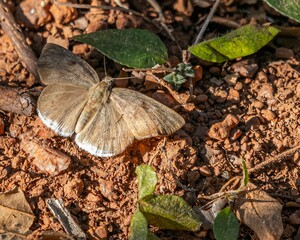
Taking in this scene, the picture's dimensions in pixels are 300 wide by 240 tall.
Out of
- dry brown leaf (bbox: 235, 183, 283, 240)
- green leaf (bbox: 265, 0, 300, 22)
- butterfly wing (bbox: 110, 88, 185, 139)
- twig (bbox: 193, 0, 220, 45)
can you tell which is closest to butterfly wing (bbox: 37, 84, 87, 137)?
butterfly wing (bbox: 110, 88, 185, 139)

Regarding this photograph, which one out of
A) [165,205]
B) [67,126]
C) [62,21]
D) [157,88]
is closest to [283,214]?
[165,205]

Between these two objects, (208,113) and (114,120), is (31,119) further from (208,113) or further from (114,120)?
(208,113)

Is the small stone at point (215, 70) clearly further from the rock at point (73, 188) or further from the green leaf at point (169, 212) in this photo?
the rock at point (73, 188)

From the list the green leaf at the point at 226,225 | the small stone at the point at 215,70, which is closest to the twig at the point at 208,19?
the small stone at the point at 215,70

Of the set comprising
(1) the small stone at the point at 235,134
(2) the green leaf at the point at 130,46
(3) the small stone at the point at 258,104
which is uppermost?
(2) the green leaf at the point at 130,46

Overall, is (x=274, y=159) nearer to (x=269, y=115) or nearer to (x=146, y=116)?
(x=269, y=115)

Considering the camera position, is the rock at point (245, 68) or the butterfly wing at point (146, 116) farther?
the rock at point (245, 68)

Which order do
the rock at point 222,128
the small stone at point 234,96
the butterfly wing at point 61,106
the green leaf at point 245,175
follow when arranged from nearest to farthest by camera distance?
1. the green leaf at point 245,175
2. the butterfly wing at point 61,106
3. the rock at point 222,128
4. the small stone at point 234,96

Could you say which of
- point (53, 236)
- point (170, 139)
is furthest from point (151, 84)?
point (53, 236)
